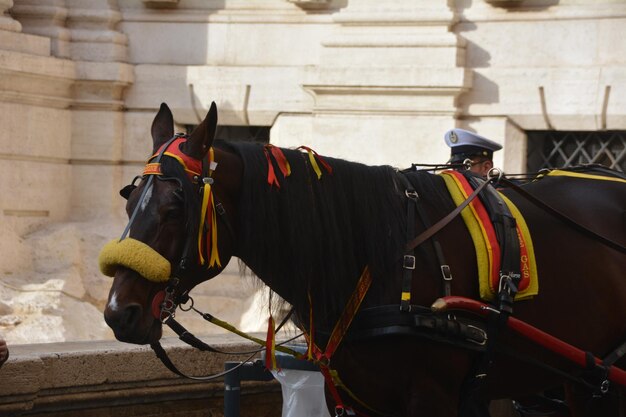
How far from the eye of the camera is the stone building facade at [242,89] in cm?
974

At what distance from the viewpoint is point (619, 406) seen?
502cm

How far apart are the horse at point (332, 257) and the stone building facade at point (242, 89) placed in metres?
5.40

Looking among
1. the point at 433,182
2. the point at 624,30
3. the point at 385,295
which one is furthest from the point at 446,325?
the point at 624,30

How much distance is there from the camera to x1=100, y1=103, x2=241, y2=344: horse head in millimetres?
3994

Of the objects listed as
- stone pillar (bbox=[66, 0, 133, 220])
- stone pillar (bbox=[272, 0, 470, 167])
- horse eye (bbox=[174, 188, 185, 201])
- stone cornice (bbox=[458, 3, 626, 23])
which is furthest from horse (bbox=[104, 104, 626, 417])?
stone pillar (bbox=[66, 0, 133, 220])

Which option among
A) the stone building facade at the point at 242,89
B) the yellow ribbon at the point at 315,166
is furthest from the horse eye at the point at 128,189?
the stone building facade at the point at 242,89

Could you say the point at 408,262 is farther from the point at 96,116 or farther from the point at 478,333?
the point at 96,116

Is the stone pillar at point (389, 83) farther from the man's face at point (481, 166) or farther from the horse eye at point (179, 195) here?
the horse eye at point (179, 195)

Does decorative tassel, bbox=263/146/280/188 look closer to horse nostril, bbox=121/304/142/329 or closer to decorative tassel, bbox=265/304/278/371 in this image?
decorative tassel, bbox=265/304/278/371

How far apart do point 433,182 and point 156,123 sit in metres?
0.97

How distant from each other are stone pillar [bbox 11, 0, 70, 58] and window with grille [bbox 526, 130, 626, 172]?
12.5 ft

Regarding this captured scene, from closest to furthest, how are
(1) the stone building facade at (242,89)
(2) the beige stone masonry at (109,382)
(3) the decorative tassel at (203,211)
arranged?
(3) the decorative tassel at (203,211), (2) the beige stone masonry at (109,382), (1) the stone building facade at (242,89)

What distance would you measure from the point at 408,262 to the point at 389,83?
5.79m

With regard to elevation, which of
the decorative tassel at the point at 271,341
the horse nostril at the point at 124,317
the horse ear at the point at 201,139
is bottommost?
the decorative tassel at the point at 271,341
